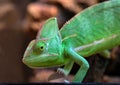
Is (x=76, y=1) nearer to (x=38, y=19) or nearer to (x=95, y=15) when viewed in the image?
(x=38, y=19)

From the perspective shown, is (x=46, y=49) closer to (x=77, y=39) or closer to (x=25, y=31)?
(x=77, y=39)

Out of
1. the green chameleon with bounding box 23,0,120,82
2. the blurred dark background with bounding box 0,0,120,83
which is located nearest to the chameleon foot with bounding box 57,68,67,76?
the green chameleon with bounding box 23,0,120,82

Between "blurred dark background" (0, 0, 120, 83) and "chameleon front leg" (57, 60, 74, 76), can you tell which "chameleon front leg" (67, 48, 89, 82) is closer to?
"chameleon front leg" (57, 60, 74, 76)

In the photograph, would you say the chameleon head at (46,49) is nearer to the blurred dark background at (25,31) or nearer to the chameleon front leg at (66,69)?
the chameleon front leg at (66,69)

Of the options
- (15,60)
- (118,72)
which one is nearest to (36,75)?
(15,60)

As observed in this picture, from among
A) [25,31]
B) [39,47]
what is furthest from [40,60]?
[25,31]

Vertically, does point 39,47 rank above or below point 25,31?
above
